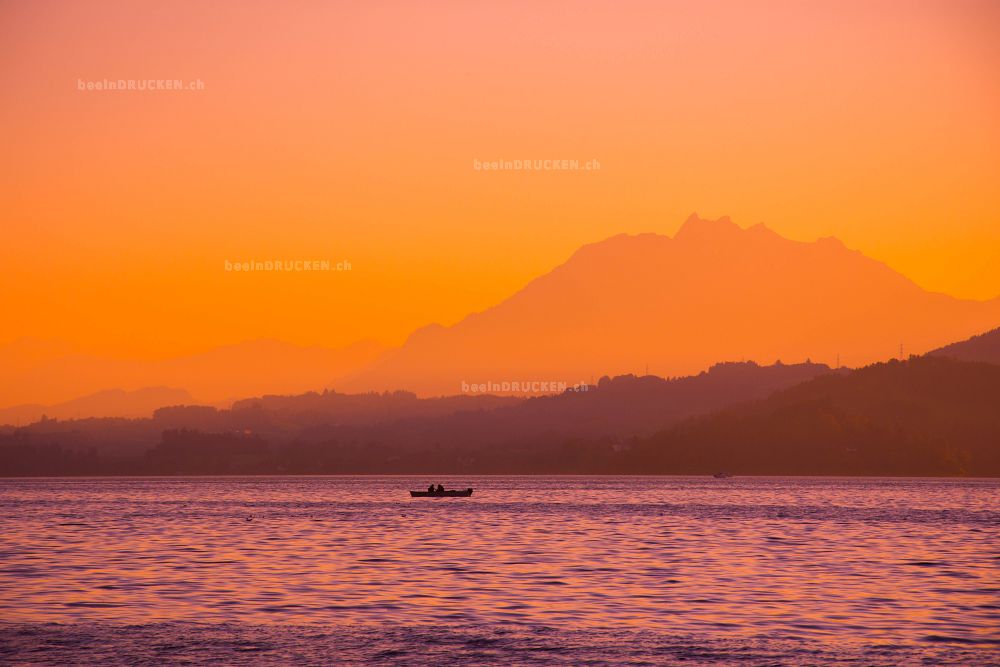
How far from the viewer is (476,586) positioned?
81.3 m

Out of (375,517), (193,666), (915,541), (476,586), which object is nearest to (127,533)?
(375,517)

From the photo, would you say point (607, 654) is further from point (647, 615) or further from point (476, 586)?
point (476, 586)

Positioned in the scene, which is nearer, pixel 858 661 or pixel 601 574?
pixel 858 661

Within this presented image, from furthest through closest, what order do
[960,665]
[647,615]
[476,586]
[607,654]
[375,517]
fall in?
[375,517]
[476,586]
[647,615]
[607,654]
[960,665]

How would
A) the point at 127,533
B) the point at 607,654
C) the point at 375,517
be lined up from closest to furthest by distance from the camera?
1. the point at 607,654
2. the point at 127,533
3. the point at 375,517

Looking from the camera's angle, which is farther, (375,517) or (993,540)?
(375,517)

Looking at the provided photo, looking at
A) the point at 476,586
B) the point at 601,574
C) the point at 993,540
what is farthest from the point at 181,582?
the point at 993,540

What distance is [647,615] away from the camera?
66312mm

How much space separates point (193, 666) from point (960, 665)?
30760 mm

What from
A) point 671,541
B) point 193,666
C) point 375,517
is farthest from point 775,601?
point 375,517

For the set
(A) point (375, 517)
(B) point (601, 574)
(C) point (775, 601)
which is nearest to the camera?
(C) point (775, 601)

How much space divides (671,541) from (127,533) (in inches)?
2453

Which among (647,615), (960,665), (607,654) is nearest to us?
(960,665)

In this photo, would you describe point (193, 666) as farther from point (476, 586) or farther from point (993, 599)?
point (993, 599)
